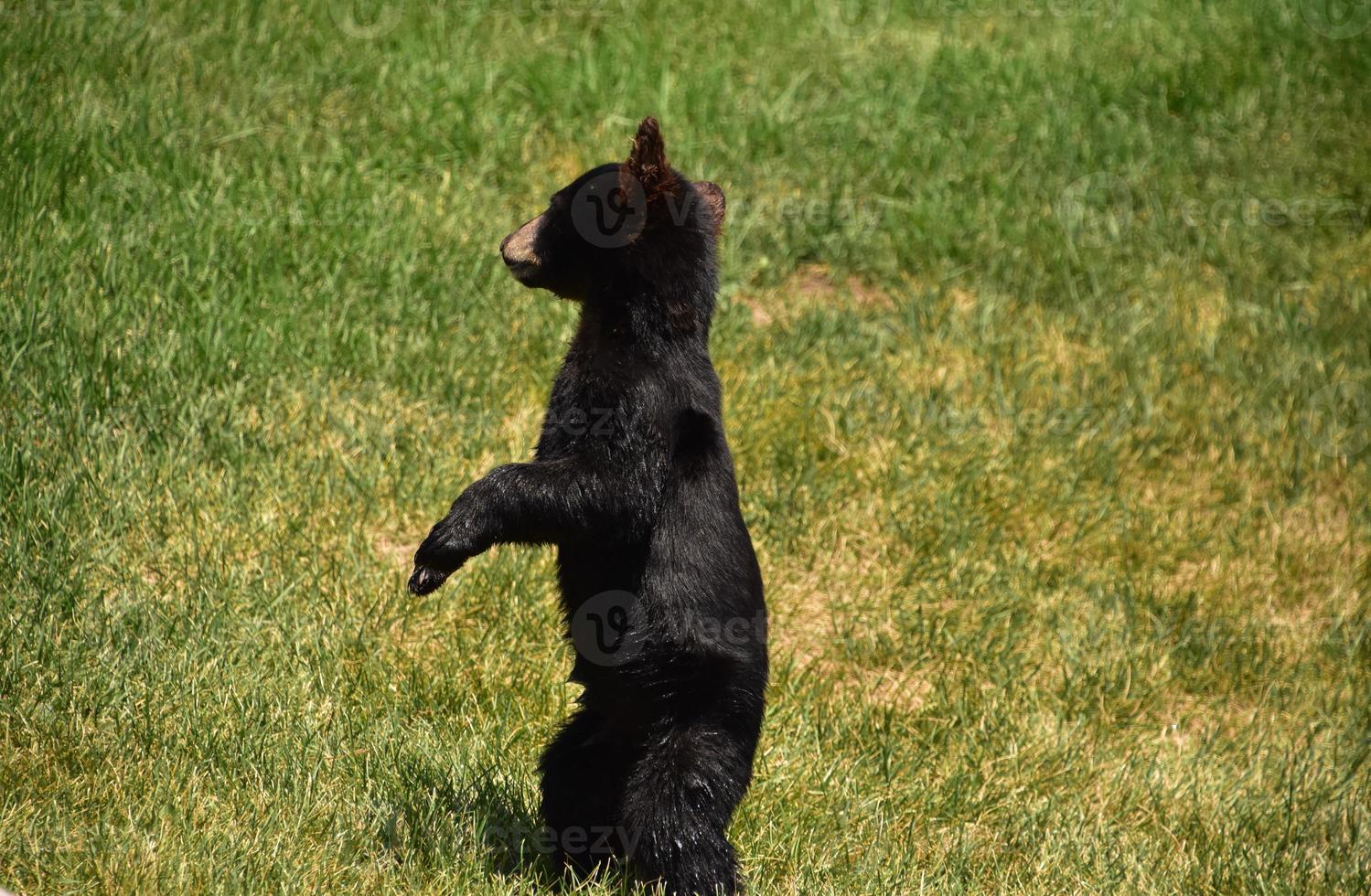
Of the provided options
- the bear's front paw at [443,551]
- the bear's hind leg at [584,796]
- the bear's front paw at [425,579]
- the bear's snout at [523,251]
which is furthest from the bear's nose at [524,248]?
the bear's hind leg at [584,796]

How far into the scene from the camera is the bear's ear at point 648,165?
3885 mm

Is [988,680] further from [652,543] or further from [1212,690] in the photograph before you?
[652,543]

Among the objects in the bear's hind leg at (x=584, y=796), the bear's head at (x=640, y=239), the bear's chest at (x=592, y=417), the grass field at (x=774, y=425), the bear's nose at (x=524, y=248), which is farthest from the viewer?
the grass field at (x=774, y=425)

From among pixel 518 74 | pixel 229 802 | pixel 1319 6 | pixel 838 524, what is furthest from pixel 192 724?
pixel 1319 6

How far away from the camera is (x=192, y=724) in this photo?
14.0 feet

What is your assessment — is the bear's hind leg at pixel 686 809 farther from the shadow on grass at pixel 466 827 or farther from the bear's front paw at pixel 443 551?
the bear's front paw at pixel 443 551

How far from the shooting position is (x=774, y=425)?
6641mm

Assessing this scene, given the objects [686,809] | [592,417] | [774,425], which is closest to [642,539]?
[592,417]

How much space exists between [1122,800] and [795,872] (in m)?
1.57

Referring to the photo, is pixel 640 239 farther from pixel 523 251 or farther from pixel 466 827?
pixel 466 827

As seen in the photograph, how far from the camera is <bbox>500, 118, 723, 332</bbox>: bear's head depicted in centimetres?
394

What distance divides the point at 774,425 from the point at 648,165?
286cm

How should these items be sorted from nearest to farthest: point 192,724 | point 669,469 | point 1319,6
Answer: point 669,469, point 192,724, point 1319,6

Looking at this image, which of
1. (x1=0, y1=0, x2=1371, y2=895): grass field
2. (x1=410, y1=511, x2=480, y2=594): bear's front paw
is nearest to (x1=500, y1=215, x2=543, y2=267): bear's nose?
(x1=410, y1=511, x2=480, y2=594): bear's front paw
